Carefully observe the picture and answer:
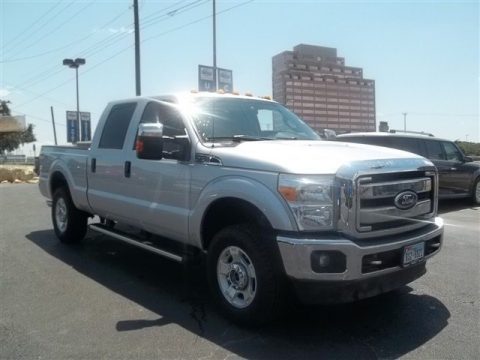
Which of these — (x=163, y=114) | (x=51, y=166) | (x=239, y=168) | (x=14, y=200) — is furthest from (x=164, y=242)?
(x=14, y=200)

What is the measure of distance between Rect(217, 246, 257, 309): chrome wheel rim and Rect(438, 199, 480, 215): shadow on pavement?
8291 millimetres

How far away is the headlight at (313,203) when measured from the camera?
3822mm

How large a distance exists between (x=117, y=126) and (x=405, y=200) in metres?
3.73

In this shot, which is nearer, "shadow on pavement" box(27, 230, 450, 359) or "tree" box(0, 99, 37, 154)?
"shadow on pavement" box(27, 230, 450, 359)

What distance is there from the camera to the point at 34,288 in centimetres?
542

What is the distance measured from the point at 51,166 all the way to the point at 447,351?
20.3 ft

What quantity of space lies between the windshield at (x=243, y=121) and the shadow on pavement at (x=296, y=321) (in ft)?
5.46

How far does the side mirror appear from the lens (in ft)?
15.0

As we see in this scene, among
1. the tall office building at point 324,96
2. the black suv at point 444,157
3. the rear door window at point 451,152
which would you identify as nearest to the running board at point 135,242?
the black suv at point 444,157

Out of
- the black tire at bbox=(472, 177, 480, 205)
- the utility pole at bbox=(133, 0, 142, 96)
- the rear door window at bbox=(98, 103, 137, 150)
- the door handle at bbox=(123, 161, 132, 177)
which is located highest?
the utility pole at bbox=(133, 0, 142, 96)

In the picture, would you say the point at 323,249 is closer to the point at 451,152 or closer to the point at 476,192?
the point at 451,152

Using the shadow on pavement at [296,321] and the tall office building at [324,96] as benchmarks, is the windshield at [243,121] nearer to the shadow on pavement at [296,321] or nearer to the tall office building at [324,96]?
the shadow on pavement at [296,321]

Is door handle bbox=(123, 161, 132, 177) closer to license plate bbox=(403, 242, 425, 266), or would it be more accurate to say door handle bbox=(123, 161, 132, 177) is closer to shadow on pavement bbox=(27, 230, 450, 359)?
shadow on pavement bbox=(27, 230, 450, 359)

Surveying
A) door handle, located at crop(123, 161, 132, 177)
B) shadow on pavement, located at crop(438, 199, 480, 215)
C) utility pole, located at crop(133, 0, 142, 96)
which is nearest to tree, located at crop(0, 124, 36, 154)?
utility pole, located at crop(133, 0, 142, 96)
